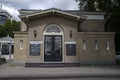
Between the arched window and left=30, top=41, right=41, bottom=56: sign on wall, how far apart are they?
1.47 meters

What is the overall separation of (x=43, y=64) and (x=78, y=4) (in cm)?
1822

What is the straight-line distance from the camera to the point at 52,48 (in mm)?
24312

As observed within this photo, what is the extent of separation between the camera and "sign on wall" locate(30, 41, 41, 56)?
2398 centimetres

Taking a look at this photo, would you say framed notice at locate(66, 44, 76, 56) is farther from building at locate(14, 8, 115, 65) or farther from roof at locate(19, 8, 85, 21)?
roof at locate(19, 8, 85, 21)

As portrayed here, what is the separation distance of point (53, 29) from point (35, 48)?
2632mm

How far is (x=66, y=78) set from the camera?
14.8m

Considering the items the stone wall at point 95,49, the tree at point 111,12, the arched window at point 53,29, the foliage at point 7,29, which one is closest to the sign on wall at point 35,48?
the arched window at point 53,29

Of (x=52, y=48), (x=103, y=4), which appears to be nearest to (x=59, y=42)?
(x=52, y=48)

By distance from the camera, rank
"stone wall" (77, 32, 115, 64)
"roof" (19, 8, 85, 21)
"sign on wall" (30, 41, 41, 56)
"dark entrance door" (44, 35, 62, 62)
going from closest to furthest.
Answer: "roof" (19, 8, 85, 21)
"sign on wall" (30, 41, 41, 56)
"dark entrance door" (44, 35, 62, 62)
"stone wall" (77, 32, 115, 64)

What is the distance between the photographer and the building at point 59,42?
945 inches

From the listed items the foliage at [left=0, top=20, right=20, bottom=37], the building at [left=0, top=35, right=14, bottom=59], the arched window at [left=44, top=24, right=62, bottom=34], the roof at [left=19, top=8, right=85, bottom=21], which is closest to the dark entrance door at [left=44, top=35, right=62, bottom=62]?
the arched window at [left=44, top=24, right=62, bottom=34]

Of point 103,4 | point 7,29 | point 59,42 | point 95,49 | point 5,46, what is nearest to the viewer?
point 59,42

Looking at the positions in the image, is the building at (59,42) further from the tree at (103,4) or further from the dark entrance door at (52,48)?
the tree at (103,4)

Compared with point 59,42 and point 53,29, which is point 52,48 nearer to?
point 59,42
